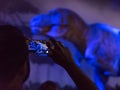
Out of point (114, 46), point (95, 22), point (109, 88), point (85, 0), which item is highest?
point (85, 0)

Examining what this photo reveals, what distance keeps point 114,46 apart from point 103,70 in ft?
0.81

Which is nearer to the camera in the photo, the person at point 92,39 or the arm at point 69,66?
the arm at point 69,66

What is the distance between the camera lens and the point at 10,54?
487 mm

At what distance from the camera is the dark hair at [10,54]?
0.49 meters

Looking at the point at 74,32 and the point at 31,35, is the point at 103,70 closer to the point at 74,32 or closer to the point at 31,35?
the point at 74,32

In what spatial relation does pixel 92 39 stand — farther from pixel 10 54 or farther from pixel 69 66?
pixel 10 54

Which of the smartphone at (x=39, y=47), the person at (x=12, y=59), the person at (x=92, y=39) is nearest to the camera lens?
the person at (x=12, y=59)

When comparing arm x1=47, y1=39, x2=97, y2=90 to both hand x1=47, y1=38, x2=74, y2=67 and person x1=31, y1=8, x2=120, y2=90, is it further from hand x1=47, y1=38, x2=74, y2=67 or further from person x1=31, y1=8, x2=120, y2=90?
person x1=31, y1=8, x2=120, y2=90

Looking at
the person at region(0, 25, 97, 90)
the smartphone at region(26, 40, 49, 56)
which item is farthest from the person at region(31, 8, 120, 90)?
the person at region(0, 25, 97, 90)

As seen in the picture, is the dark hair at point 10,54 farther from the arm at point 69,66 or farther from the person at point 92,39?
the person at point 92,39

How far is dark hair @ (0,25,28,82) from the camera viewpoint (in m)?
0.49

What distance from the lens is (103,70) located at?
9.50 feet

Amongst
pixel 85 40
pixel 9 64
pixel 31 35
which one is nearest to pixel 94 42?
pixel 85 40

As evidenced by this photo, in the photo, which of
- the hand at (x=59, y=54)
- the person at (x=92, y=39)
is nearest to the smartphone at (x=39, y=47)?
the hand at (x=59, y=54)
